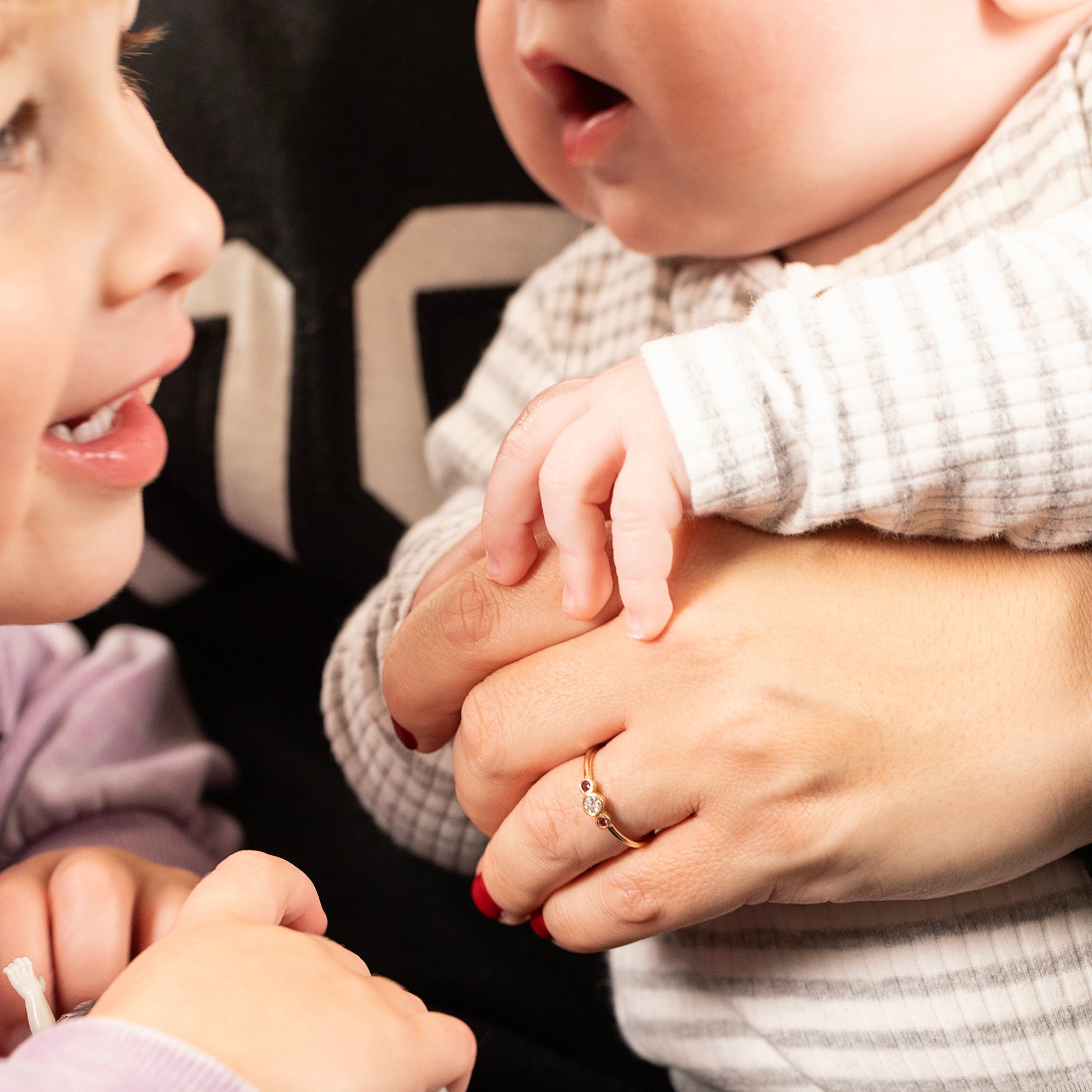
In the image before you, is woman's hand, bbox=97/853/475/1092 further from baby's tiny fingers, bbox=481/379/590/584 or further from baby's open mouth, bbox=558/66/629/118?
baby's open mouth, bbox=558/66/629/118

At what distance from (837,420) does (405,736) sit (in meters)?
0.27

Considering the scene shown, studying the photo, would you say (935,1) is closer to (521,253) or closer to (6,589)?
(521,253)

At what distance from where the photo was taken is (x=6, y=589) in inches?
11.4

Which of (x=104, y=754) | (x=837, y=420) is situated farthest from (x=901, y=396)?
(x=104, y=754)

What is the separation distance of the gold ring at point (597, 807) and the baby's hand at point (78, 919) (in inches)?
6.5

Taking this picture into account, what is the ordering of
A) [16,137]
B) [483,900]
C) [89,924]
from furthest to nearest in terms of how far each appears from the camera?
[483,900] < [89,924] < [16,137]

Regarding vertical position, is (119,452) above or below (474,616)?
above

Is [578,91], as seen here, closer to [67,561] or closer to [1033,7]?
[1033,7]

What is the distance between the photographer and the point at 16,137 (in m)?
0.23

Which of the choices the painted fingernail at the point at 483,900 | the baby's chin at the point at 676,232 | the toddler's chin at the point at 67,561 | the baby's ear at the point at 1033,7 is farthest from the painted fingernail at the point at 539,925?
the baby's ear at the point at 1033,7

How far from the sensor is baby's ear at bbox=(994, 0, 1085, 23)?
1.65 ft

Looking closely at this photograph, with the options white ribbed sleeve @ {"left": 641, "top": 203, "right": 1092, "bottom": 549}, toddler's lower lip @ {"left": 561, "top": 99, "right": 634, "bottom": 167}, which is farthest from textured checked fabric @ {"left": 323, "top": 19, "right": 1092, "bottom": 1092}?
toddler's lower lip @ {"left": 561, "top": 99, "right": 634, "bottom": 167}

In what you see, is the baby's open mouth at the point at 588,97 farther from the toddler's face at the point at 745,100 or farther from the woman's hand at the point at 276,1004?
the woman's hand at the point at 276,1004

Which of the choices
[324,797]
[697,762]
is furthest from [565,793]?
[324,797]
